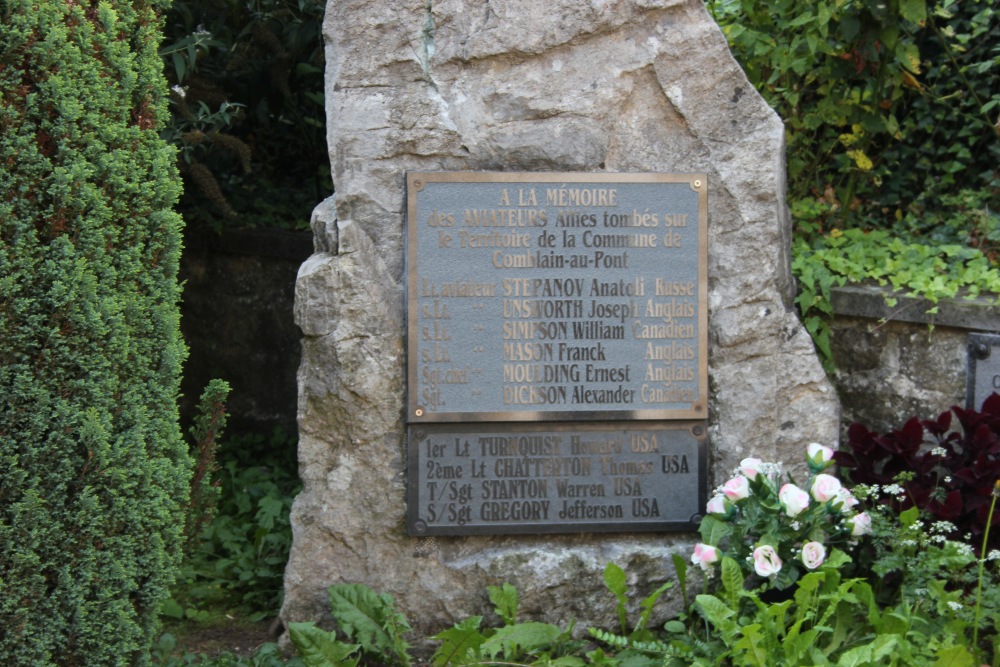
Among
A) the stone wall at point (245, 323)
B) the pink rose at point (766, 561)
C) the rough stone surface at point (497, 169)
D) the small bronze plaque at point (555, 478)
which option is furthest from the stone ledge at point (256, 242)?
the pink rose at point (766, 561)

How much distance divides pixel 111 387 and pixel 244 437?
2.55m

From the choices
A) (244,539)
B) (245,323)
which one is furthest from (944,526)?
A: (245,323)

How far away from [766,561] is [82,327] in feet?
6.91

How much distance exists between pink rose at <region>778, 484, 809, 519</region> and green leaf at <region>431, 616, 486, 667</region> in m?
1.04

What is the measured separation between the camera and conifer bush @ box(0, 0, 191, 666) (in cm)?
280

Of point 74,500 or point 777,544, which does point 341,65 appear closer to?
point 74,500

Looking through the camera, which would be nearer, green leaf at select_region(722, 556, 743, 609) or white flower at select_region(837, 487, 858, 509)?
green leaf at select_region(722, 556, 743, 609)

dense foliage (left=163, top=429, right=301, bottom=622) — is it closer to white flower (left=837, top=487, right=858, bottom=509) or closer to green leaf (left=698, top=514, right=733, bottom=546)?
green leaf (left=698, top=514, right=733, bottom=546)

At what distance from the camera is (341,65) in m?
3.46

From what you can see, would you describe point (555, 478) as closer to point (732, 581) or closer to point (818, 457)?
point (732, 581)

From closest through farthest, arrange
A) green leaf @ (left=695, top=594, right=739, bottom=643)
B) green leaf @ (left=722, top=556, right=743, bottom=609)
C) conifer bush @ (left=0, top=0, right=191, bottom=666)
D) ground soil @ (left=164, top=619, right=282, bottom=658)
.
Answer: conifer bush @ (left=0, top=0, right=191, bottom=666) < green leaf @ (left=695, top=594, right=739, bottom=643) < green leaf @ (left=722, top=556, right=743, bottom=609) < ground soil @ (left=164, top=619, right=282, bottom=658)

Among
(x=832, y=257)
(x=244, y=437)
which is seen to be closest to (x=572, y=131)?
(x=832, y=257)

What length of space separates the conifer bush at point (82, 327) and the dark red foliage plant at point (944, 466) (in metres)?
2.35

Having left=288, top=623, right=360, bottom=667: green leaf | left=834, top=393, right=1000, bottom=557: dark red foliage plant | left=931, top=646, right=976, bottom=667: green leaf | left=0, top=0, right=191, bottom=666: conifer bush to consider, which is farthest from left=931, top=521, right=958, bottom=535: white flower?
left=0, top=0, right=191, bottom=666: conifer bush
